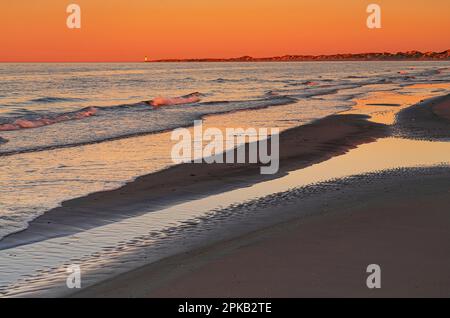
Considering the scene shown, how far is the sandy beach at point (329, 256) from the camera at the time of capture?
6.36 meters

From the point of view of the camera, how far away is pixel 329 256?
738cm

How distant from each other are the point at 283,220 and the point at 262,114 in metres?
22.3

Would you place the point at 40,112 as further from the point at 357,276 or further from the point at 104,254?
the point at 357,276

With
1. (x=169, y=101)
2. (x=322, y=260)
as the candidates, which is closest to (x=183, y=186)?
(x=322, y=260)

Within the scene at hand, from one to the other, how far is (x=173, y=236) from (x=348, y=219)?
103 inches

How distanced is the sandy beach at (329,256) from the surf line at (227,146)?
4288 millimetres

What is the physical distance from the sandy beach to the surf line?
4288 millimetres

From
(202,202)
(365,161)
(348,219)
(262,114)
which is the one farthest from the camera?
(262,114)

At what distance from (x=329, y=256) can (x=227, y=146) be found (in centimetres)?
1161

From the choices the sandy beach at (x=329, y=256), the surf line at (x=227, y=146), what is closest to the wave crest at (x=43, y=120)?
the surf line at (x=227, y=146)
